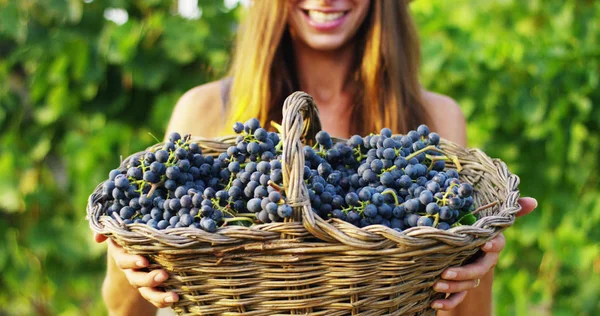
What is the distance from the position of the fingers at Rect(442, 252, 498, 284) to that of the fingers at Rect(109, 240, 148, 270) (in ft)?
1.85

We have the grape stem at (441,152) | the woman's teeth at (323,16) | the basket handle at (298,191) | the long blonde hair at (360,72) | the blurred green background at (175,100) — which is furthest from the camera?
the blurred green background at (175,100)

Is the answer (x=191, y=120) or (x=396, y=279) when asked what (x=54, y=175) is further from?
(x=396, y=279)

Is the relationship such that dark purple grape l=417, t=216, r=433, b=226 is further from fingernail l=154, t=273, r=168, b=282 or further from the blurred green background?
the blurred green background

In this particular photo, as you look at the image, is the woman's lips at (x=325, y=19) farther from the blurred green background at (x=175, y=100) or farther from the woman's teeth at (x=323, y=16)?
the blurred green background at (x=175, y=100)

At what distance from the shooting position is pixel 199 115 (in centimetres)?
216

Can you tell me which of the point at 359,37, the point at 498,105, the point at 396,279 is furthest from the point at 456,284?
the point at 498,105

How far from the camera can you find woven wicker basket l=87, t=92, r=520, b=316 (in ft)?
3.60

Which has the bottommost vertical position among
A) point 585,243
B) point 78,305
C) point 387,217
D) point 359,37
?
point 78,305

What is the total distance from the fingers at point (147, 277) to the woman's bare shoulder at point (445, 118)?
119cm

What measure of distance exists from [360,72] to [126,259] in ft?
3.71

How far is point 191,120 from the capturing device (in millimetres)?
2145

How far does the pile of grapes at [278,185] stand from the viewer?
117cm

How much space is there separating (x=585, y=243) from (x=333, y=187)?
2.01 m

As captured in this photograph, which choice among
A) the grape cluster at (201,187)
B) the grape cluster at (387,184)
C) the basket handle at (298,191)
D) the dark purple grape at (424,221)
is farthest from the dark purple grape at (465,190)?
the grape cluster at (201,187)
